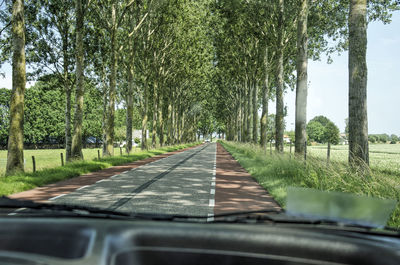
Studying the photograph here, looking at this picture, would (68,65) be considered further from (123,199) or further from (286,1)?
(123,199)

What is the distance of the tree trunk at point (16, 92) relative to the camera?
12258 mm

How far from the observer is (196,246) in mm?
1153

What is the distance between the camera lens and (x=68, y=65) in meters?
25.4

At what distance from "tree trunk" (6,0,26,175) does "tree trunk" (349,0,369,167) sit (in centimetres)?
1140

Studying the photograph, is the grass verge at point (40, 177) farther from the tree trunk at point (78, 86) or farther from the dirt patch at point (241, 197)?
the dirt patch at point (241, 197)

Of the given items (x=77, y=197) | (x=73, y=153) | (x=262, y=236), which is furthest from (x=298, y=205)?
(x=73, y=153)

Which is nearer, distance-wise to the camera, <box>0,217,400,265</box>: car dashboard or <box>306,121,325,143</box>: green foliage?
<box>0,217,400,265</box>: car dashboard

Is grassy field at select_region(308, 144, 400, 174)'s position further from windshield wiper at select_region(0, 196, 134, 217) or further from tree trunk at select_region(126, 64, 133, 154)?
tree trunk at select_region(126, 64, 133, 154)

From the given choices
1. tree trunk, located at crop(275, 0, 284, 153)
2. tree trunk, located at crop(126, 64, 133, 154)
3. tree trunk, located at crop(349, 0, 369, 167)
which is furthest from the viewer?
tree trunk, located at crop(126, 64, 133, 154)

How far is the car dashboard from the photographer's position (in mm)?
1119

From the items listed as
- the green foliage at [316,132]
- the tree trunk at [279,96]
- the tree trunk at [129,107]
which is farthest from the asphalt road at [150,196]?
the green foliage at [316,132]

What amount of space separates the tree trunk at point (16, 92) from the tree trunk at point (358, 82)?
449 inches

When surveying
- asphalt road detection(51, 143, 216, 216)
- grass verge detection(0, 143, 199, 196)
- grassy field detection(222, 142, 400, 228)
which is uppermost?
grassy field detection(222, 142, 400, 228)

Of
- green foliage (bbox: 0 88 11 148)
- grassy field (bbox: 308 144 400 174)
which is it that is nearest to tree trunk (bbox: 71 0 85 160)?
grassy field (bbox: 308 144 400 174)
